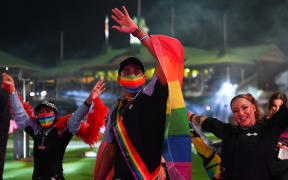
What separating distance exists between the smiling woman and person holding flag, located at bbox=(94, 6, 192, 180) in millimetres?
721

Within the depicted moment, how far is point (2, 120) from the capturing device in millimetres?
3354

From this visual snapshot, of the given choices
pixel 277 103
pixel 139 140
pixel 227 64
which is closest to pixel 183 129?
pixel 139 140

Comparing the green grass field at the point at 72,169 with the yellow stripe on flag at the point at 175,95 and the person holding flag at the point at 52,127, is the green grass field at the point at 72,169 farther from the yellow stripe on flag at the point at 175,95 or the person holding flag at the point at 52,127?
the yellow stripe on flag at the point at 175,95

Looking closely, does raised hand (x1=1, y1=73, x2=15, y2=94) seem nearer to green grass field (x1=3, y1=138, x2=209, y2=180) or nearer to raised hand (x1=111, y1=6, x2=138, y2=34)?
raised hand (x1=111, y1=6, x2=138, y2=34)

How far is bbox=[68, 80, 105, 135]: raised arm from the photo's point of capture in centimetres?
381

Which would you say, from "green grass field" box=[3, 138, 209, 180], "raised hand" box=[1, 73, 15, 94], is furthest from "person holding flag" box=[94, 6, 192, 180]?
"green grass field" box=[3, 138, 209, 180]

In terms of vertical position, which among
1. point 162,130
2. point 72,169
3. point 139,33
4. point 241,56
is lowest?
point 72,169

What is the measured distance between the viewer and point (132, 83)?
2799mm

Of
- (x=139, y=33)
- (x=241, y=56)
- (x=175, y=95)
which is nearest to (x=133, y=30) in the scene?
(x=139, y=33)

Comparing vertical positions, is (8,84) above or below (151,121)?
above

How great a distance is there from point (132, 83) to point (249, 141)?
3.35 feet

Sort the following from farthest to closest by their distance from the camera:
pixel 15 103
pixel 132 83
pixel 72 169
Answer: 1. pixel 72 169
2. pixel 15 103
3. pixel 132 83

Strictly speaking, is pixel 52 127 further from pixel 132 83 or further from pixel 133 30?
pixel 133 30

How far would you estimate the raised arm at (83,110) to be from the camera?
3.81 metres
